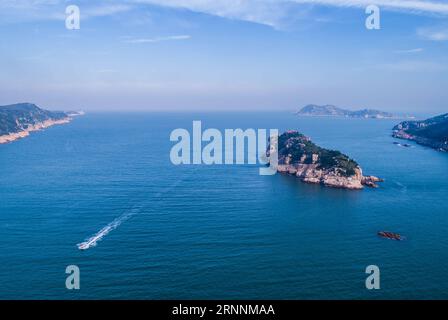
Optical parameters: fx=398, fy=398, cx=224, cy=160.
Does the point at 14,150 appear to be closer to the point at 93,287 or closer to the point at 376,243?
the point at 93,287

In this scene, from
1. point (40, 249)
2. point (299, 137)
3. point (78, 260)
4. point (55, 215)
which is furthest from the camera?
point (299, 137)

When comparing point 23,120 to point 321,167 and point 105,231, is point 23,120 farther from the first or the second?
point 105,231

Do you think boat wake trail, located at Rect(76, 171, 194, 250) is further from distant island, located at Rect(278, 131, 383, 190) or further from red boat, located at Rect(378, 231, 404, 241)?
red boat, located at Rect(378, 231, 404, 241)

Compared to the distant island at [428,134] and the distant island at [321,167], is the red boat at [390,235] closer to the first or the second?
the distant island at [321,167]

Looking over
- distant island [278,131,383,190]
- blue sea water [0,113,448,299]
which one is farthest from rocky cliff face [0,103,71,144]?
distant island [278,131,383,190]
